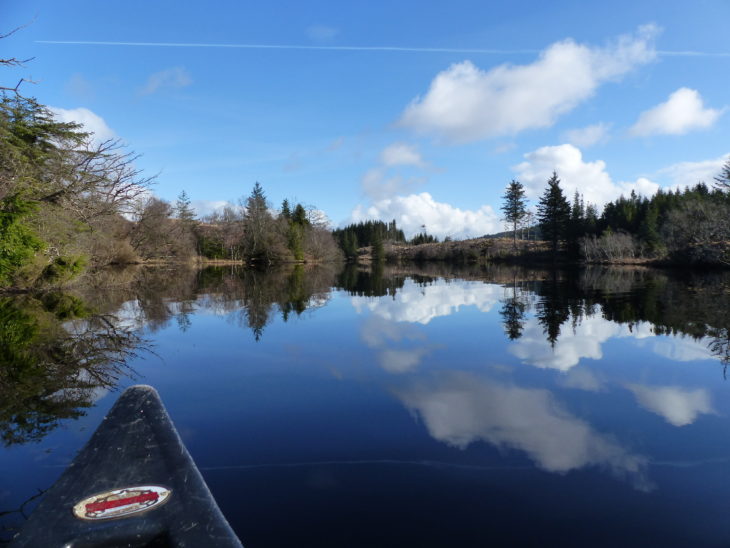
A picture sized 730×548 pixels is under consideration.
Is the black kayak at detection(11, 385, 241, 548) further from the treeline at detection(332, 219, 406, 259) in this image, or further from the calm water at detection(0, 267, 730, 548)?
the treeline at detection(332, 219, 406, 259)


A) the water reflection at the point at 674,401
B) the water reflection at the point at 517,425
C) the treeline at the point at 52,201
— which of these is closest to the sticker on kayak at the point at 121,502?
the water reflection at the point at 517,425

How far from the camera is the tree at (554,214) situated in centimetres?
5322

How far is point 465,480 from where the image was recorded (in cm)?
372

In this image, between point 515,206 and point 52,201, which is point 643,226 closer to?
point 515,206

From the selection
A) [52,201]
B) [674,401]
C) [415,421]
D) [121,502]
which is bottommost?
[674,401]

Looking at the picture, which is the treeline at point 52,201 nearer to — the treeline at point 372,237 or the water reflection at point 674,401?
the water reflection at point 674,401

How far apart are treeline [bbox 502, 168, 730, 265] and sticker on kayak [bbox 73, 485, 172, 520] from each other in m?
39.6

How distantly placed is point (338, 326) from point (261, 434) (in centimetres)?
713

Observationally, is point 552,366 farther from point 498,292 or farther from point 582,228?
point 582,228

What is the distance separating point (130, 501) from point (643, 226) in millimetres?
56626

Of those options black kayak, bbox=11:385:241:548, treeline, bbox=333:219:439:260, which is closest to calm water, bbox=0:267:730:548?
black kayak, bbox=11:385:241:548

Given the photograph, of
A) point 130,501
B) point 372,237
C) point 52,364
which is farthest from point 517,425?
point 372,237

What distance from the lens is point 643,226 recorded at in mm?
47062

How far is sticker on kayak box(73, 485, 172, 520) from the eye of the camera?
251 centimetres
